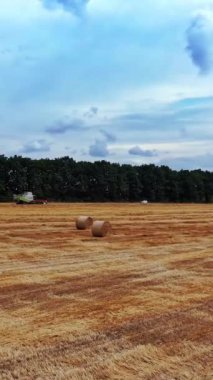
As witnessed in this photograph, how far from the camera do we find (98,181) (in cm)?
9769

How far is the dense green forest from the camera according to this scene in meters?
90.8

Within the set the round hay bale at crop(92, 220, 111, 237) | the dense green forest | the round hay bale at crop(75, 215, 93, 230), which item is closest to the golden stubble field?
the round hay bale at crop(92, 220, 111, 237)

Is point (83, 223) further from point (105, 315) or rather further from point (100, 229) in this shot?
point (105, 315)

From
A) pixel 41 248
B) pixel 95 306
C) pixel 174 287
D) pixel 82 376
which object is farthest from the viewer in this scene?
pixel 41 248

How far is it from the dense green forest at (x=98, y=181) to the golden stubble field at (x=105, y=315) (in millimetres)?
67345

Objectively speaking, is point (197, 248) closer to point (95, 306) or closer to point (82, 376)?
point (95, 306)

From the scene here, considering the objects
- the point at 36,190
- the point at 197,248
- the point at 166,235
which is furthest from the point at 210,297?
the point at 36,190

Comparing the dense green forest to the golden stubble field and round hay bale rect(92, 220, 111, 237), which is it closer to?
round hay bale rect(92, 220, 111, 237)

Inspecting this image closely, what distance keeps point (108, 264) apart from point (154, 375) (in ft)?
25.9

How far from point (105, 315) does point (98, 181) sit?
8955cm

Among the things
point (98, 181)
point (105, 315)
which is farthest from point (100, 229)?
point (98, 181)

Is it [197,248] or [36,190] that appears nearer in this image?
[197,248]

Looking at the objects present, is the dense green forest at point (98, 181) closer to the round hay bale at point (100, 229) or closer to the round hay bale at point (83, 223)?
the round hay bale at point (83, 223)

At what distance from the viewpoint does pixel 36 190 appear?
90.3 m
